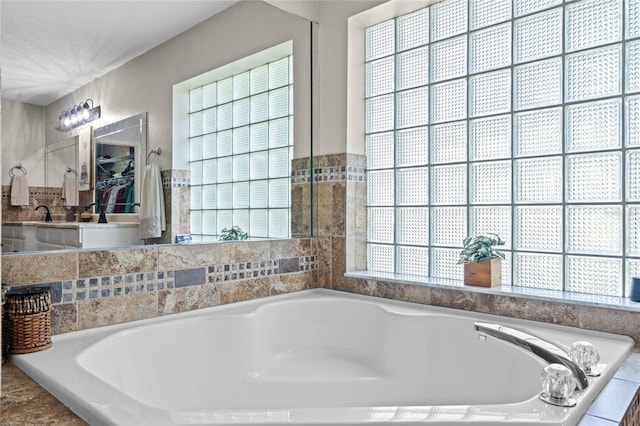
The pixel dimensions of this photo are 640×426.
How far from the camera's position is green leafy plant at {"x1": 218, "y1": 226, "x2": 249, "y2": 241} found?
7.41ft

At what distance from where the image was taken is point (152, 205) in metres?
1.96

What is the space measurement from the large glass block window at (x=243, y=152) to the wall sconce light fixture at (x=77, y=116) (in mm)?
446

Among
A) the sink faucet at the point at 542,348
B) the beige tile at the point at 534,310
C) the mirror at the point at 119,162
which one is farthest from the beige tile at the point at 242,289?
the sink faucet at the point at 542,348

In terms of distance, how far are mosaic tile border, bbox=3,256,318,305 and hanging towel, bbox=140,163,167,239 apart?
0.59ft

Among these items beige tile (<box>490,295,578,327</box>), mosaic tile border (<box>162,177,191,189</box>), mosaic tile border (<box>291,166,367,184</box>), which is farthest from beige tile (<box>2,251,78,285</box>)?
beige tile (<box>490,295,578,327</box>)

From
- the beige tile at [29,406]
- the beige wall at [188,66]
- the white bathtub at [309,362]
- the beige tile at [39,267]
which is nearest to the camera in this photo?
the beige tile at [29,406]

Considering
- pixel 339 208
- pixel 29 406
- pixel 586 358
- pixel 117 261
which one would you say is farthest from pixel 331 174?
pixel 29 406

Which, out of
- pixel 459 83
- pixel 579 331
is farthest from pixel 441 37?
pixel 579 331

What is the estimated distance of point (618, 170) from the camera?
1.83 m

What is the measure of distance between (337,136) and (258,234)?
71 centimetres

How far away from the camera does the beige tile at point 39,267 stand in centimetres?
159

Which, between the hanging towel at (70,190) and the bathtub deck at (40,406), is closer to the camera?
the bathtub deck at (40,406)

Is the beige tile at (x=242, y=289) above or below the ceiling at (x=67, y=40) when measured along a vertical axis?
below

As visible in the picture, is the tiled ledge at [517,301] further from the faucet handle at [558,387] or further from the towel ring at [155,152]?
the towel ring at [155,152]
